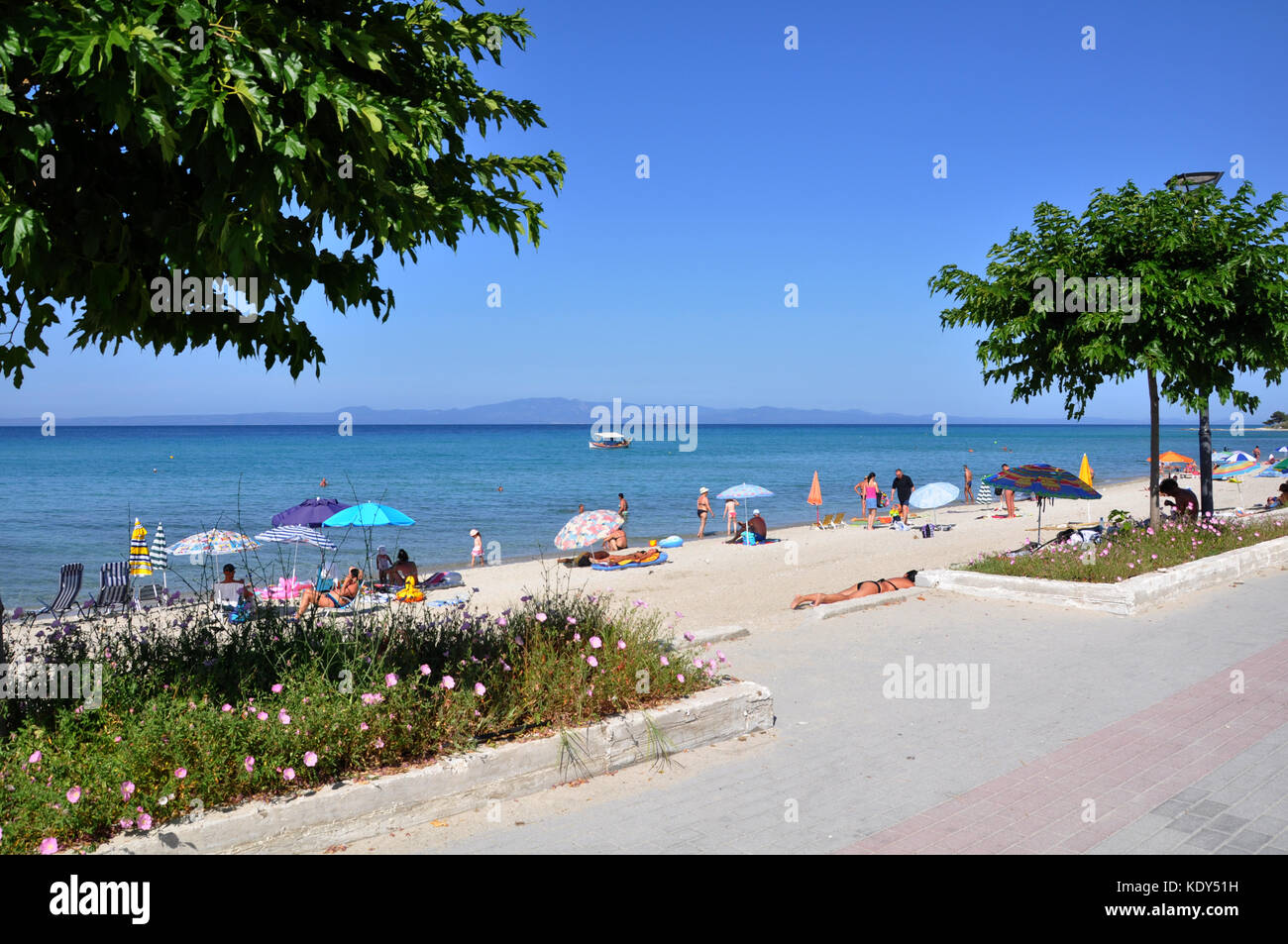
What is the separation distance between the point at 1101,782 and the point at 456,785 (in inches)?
151

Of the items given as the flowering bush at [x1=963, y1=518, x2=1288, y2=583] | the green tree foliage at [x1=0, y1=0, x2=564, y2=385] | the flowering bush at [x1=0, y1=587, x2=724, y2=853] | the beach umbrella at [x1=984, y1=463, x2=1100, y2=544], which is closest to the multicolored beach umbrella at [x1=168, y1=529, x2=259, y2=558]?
the flowering bush at [x1=0, y1=587, x2=724, y2=853]

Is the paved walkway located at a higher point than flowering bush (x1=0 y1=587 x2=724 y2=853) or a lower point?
lower

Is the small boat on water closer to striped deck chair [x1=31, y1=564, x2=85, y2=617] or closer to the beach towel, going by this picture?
the beach towel

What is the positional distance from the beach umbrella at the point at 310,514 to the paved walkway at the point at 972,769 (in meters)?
10.2

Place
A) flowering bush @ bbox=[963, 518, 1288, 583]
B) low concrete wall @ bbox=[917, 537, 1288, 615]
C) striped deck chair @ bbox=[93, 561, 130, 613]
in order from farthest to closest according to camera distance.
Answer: striped deck chair @ bbox=[93, 561, 130, 613] → flowering bush @ bbox=[963, 518, 1288, 583] → low concrete wall @ bbox=[917, 537, 1288, 615]

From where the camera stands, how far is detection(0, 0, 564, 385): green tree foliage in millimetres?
3143

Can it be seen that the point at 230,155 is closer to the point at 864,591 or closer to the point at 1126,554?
the point at 864,591

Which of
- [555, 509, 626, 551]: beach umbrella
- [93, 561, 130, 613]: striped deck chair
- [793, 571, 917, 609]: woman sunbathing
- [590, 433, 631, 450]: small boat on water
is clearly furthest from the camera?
[590, 433, 631, 450]: small boat on water

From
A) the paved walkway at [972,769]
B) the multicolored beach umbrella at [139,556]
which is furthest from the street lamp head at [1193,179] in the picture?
the multicolored beach umbrella at [139,556]

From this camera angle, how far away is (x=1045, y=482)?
Answer: 14312 millimetres

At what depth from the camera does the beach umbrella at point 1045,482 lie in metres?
14.1

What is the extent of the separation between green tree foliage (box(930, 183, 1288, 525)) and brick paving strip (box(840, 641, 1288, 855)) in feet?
20.7

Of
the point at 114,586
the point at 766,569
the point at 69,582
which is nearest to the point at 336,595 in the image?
the point at 114,586
